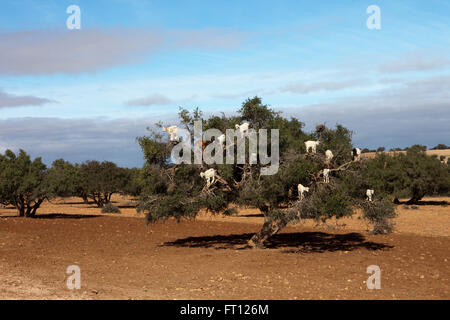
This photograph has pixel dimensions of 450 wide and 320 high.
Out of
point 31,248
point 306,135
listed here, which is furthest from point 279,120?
point 31,248

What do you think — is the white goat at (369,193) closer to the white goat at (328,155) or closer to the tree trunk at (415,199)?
the white goat at (328,155)

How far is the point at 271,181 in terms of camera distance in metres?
17.1

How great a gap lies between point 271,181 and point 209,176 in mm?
2531

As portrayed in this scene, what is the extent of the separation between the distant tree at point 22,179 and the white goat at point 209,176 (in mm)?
21259

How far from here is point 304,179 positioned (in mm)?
17297

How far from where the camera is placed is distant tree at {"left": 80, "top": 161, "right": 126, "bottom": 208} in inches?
2217

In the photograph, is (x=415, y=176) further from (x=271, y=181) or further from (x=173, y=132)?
(x=173, y=132)

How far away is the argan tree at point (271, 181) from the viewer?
55.7ft

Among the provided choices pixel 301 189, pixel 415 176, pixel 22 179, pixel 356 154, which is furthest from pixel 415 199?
pixel 22 179

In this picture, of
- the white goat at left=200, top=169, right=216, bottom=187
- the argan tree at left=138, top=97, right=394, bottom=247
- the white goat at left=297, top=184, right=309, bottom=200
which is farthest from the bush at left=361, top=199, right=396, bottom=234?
the white goat at left=200, top=169, right=216, bottom=187

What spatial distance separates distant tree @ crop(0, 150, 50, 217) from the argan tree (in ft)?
61.0

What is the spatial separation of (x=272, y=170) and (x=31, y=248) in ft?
39.1

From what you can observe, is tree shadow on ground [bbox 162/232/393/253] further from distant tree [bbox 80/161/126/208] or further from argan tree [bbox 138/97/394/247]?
distant tree [bbox 80/161/126/208]

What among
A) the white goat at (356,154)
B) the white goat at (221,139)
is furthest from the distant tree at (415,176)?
the white goat at (221,139)
